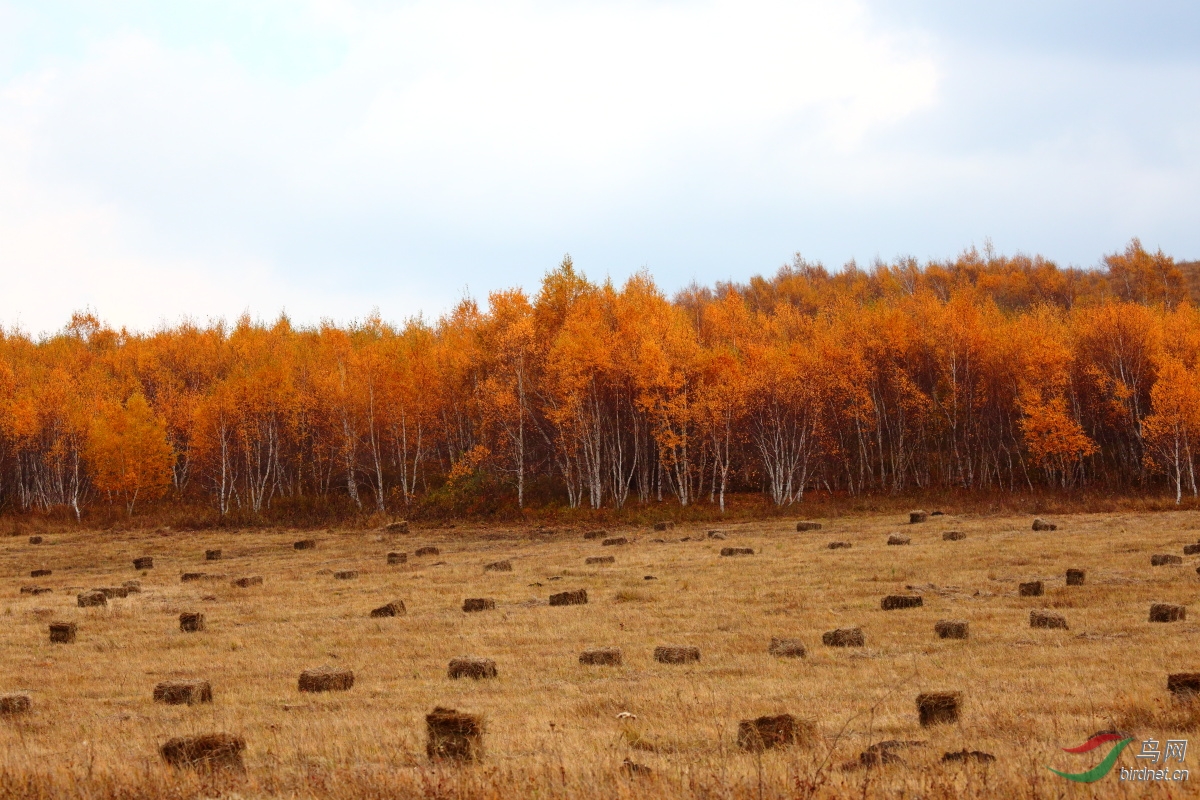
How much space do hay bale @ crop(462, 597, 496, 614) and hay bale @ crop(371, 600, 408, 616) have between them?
153 cm

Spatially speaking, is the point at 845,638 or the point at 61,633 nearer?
the point at 845,638

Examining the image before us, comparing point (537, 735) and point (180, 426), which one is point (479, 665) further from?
point (180, 426)

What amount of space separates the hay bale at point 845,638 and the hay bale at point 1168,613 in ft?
18.4

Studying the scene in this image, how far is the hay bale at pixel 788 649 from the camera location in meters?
17.1

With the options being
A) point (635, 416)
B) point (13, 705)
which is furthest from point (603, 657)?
point (635, 416)

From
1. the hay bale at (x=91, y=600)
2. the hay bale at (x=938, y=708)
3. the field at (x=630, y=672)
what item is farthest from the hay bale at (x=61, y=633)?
the hay bale at (x=938, y=708)

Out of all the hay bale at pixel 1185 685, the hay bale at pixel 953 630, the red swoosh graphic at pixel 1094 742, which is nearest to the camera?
the red swoosh graphic at pixel 1094 742

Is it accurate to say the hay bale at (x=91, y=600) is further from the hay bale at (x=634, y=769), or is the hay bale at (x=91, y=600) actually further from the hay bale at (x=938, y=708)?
the hay bale at (x=938, y=708)

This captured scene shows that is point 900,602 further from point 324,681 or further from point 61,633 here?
point 61,633

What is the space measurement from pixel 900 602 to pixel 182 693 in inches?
580

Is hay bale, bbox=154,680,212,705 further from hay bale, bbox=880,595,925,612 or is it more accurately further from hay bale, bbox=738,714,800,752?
hay bale, bbox=880,595,925,612

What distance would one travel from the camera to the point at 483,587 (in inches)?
1096

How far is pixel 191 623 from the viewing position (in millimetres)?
22203

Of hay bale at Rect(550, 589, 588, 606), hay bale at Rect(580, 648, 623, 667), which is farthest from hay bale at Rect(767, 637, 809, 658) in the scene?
hay bale at Rect(550, 589, 588, 606)
